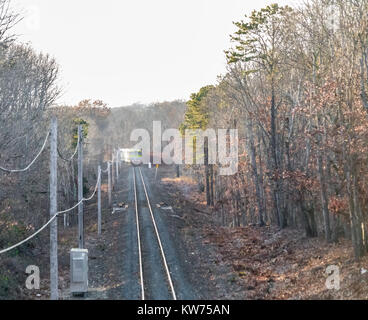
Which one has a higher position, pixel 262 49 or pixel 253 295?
pixel 262 49

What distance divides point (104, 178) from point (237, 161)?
39641 mm

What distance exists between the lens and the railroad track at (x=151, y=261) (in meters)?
20.2

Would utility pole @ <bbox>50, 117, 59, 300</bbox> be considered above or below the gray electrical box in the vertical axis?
above

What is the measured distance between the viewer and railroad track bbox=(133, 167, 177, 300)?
20206 mm

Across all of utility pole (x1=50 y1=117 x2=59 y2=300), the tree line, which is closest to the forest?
the tree line

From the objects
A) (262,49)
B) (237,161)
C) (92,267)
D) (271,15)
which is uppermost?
(271,15)

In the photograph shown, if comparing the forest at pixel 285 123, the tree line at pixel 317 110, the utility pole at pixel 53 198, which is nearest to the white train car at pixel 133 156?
the forest at pixel 285 123

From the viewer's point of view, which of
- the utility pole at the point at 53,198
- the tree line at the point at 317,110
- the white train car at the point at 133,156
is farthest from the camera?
the white train car at the point at 133,156

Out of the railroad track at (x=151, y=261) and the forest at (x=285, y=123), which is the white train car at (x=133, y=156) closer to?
the forest at (x=285, y=123)

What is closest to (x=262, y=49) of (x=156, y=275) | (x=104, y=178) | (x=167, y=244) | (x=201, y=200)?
(x=167, y=244)

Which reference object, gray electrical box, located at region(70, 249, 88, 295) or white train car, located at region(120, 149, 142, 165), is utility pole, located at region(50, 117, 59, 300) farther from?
white train car, located at region(120, 149, 142, 165)
